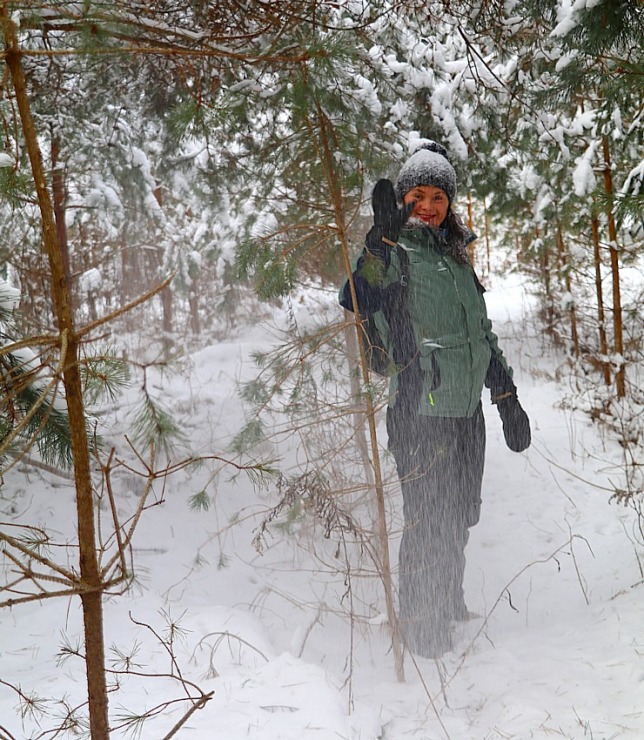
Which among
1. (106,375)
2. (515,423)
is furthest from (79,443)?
(515,423)

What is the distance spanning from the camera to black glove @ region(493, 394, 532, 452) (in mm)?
3352

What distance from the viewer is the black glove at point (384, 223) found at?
285 cm

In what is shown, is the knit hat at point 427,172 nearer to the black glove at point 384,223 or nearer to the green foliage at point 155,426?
the black glove at point 384,223

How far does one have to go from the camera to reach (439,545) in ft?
10.6

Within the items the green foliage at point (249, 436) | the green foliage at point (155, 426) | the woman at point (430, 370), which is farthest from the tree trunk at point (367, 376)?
the green foliage at point (155, 426)

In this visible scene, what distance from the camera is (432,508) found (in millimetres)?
3182

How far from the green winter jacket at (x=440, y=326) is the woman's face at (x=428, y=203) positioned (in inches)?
4.2

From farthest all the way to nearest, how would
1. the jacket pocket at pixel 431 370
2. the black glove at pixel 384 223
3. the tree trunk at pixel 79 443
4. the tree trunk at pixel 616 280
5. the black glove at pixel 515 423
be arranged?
1. the tree trunk at pixel 616 280
2. the black glove at pixel 515 423
3. the jacket pocket at pixel 431 370
4. the black glove at pixel 384 223
5. the tree trunk at pixel 79 443

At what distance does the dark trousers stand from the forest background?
216 mm

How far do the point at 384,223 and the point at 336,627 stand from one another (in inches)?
88.8

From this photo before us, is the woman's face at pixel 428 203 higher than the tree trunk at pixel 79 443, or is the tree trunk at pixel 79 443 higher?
the woman's face at pixel 428 203

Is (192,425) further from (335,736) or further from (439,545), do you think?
(335,736)

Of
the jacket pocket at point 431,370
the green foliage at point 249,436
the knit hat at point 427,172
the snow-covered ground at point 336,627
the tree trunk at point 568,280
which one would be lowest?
the snow-covered ground at point 336,627

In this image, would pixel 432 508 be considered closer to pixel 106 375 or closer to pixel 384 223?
pixel 384 223
